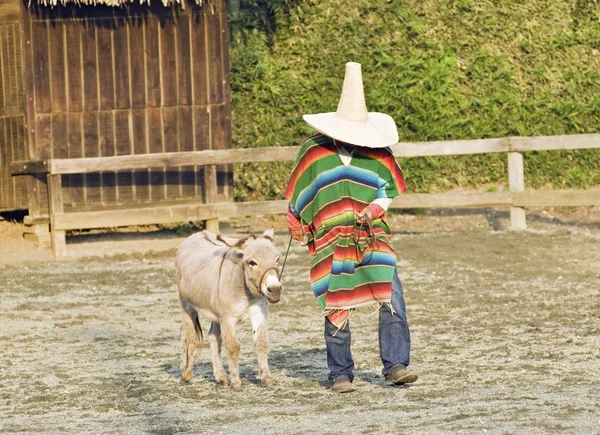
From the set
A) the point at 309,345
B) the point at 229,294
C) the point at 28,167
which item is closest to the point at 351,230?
the point at 229,294

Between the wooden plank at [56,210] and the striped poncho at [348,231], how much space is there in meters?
7.92

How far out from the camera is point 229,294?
8039 millimetres

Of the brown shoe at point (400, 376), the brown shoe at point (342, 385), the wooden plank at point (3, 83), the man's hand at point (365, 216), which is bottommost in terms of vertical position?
the brown shoe at point (342, 385)

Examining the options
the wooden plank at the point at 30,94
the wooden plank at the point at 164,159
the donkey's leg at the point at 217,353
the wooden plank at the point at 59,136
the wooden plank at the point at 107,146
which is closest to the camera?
the donkey's leg at the point at 217,353

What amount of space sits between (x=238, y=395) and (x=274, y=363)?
1.16m

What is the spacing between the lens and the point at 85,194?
52.6 ft

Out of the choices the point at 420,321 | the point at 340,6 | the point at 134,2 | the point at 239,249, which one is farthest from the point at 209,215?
the point at 239,249

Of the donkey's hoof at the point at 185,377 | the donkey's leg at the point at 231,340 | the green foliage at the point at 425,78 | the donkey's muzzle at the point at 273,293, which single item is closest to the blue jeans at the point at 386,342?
the donkey's muzzle at the point at 273,293

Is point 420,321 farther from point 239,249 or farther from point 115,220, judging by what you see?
point 115,220

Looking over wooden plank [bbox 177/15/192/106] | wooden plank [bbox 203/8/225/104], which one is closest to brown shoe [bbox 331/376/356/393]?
wooden plank [bbox 177/15/192/106]

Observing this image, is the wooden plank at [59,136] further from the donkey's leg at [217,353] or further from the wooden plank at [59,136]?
the donkey's leg at [217,353]

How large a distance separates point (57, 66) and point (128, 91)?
93 cm

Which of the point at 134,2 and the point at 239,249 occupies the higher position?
the point at 134,2

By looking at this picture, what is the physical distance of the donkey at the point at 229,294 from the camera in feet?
25.5
